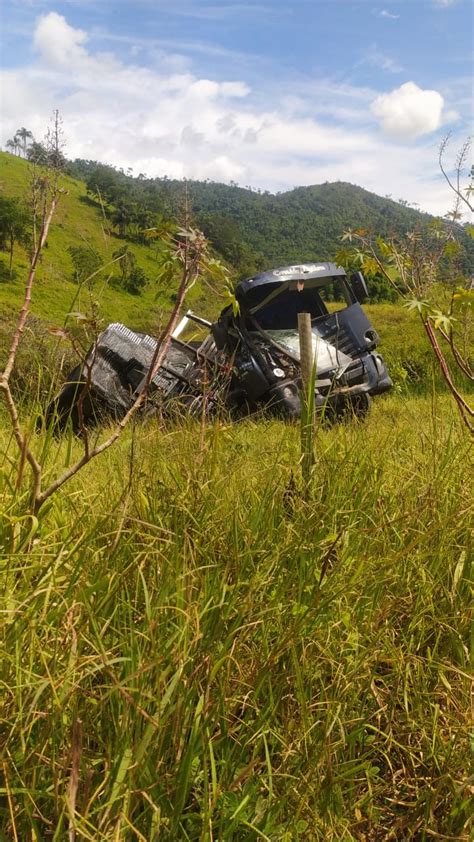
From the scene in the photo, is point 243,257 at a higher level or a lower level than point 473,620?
higher

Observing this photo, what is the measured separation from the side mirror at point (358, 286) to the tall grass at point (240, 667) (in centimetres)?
689

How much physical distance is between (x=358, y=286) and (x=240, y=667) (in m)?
8.14

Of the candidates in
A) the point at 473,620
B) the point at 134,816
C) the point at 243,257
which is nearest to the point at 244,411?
the point at 473,620

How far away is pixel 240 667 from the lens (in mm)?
1637

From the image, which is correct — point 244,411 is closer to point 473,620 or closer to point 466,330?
point 466,330

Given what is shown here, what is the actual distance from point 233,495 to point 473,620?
1.05 meters

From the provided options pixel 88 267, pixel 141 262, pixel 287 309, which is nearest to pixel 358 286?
pixel 287 309

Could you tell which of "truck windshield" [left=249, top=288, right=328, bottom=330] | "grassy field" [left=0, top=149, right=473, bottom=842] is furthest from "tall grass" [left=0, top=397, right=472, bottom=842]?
"truck windshield" [left=249, top=288, right=328, bottom=330]

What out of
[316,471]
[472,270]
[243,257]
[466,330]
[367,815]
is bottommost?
[367,815]

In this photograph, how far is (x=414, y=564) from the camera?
2.04 meters

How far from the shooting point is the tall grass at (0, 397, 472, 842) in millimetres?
1261

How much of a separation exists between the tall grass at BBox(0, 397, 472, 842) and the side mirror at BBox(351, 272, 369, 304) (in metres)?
6.89

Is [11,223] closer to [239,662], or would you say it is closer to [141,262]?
[141,262]

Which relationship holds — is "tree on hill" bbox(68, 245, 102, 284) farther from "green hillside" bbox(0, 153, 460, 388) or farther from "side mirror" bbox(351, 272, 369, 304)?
"side mirror" bbox(351, 272, 369, 304)
